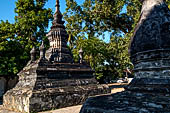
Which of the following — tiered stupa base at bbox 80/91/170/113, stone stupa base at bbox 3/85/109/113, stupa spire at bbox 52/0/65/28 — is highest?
stupa spire at bbox 52/0/65/28

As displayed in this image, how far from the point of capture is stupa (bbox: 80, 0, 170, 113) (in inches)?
94.6

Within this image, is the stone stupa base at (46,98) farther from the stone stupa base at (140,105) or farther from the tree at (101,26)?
the tree at (101,26)

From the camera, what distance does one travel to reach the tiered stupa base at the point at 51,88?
250 inches

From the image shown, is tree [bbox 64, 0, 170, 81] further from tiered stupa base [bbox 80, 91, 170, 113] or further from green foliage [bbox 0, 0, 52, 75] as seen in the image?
tiered stupa base [bbox 80, 91, 170, 113]

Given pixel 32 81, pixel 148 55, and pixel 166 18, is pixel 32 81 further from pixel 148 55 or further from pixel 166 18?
pixel 166 18

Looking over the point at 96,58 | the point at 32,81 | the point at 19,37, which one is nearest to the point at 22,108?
the point at 32,81

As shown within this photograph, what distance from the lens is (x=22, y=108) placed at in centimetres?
645

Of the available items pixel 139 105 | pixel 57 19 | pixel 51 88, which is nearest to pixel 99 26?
pixel 57 19

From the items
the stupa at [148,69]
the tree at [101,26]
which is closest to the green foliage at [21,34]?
the tree at [101,26]

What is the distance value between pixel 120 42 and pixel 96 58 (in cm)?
477

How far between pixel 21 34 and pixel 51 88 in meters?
10.5

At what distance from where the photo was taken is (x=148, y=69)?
3.04m

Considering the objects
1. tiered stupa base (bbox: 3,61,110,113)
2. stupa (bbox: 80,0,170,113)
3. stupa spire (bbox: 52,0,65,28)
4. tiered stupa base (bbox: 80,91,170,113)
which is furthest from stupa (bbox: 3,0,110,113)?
tiered stupa base (bbox: 80,91,170,113)

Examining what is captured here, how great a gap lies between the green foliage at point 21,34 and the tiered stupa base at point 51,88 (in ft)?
19.7
